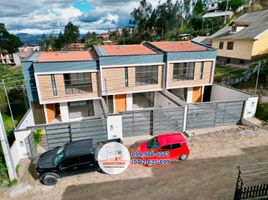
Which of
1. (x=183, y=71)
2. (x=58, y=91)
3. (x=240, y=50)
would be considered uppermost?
(x=240, y=50)

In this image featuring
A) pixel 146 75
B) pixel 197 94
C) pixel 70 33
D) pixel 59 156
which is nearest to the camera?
pixel 59 156

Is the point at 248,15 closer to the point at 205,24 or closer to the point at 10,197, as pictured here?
the point at 205,24

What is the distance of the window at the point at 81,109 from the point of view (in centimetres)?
1988

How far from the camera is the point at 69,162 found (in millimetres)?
9891

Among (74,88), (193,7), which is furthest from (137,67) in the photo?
(193,7)

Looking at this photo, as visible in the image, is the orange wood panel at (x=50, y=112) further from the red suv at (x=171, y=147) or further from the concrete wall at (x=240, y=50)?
the concrete wall at (x=240, y=50)

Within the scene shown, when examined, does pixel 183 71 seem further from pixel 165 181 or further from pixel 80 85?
pixel 165 181

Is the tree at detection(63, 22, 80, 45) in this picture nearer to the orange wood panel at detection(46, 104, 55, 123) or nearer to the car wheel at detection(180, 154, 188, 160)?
the orange wood panel at detection(46, 104, 55, 123)

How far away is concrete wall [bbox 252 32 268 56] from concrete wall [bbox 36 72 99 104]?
2281 centimetres

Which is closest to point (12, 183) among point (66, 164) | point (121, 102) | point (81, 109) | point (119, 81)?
point (66, 164)

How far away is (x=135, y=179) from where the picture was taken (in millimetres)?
10258

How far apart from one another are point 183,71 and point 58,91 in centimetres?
1295

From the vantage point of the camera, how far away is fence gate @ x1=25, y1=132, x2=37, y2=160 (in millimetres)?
11719

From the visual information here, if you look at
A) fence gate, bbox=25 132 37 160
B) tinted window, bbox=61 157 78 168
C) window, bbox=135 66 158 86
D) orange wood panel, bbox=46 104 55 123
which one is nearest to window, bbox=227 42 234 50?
window, bbox=135 66 158 86
